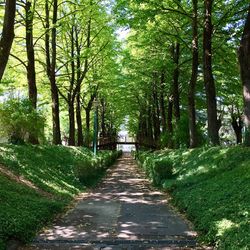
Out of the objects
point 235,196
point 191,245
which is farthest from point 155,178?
point 191,245

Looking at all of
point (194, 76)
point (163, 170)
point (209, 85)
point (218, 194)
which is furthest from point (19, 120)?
point (218, 194)

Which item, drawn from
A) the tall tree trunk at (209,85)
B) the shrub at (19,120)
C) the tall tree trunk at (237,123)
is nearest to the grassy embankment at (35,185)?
the shrub at (19,120)

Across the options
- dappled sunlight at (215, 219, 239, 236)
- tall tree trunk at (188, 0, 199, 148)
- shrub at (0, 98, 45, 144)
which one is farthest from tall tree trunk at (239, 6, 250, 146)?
shrub at (0, 98, 45, 144)

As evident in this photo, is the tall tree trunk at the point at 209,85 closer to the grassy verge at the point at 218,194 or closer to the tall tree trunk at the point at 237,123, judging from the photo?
the grassy verge at the point at 218,194

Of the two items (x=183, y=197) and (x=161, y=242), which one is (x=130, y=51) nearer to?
(x=183, y=197)

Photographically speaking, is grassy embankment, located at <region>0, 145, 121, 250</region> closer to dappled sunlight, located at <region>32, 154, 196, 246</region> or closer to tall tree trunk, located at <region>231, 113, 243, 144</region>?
dappled sunlight, located at <region>32, 154, 196, 246</region>

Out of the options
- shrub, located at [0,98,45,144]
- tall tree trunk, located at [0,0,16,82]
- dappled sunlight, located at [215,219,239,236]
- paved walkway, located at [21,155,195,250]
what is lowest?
paved walkway, located at [21,155,195,250]

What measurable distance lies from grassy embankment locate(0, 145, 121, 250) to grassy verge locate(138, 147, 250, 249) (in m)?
3.21

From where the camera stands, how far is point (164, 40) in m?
26.2

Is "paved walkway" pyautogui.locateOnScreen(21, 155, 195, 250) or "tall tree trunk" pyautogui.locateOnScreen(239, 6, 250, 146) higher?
"tall tree trunk" pyautogui.locateOnScreen(239, 6, 250, 146)

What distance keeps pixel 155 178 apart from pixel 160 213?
6.10 m

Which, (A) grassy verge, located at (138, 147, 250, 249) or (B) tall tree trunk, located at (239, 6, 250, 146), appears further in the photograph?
(B) tall tree trunk, located at (239, 6, 250, 146)

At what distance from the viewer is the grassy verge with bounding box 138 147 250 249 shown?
6.97 meters

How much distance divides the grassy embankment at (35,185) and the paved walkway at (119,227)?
0.37 meters
